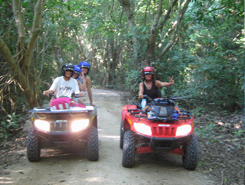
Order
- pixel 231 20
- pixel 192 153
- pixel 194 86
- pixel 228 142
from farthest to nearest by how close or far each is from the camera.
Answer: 1. pixel 194 86
2. pixel 231 20
3. pixel 228 142
4. pixel 192 153

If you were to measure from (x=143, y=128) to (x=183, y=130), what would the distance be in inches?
30.0

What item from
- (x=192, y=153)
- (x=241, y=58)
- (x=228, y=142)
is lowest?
(x=228, y=142)

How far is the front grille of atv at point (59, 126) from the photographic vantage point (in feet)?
16.5

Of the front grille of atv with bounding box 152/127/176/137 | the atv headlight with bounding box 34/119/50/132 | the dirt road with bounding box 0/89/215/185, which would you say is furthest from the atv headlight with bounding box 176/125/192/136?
the atv headlight with bounding box 34/119/50/132

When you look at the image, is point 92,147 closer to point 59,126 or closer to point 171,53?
point 59,126

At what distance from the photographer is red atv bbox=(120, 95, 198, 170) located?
4.67m

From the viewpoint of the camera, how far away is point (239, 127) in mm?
8742

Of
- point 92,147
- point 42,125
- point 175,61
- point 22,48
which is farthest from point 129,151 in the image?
point 175,61

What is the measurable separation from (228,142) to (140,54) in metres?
6.73

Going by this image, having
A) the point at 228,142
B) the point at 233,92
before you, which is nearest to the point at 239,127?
the point at 228,142

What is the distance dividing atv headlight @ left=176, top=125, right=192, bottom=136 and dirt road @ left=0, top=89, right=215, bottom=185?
0.80m

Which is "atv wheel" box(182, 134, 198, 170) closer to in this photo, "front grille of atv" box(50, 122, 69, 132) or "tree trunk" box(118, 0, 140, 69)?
"front grille of atv" box(50, 122, 69, 132)

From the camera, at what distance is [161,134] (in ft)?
15.3

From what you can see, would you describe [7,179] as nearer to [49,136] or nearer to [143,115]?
[49,136]
